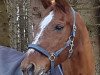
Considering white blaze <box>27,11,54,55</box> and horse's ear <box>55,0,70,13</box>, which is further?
horse's ear <box>55,0,70,13</box>

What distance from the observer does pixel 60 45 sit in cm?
311

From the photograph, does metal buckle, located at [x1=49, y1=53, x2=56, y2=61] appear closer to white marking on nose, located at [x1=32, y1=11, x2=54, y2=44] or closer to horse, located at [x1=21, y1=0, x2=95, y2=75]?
horse, located at [x1=21, y1=0, x2=95, y2=75]

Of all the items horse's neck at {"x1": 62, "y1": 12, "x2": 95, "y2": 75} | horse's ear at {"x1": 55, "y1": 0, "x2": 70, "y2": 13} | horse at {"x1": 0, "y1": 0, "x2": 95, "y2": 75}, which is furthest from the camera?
horse's neck at {"x1": 62, "y1": 12, "x2": 95, "y2": 75}

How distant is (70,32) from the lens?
3162 mm

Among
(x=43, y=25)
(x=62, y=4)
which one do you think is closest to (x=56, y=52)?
(x=43, y=25)

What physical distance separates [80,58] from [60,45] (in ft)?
0.84

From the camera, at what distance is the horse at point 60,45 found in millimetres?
2971

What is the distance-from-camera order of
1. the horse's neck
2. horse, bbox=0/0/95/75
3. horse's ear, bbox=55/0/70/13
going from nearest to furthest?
1. horse, bbox=0/0/95/75
2. horse's ear, bbox=55/0/70/13
3. the horse's neck

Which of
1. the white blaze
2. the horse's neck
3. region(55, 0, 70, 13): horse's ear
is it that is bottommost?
the horse's neck

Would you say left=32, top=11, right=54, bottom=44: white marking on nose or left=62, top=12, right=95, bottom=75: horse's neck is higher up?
left=32, top=11, right=54, bottom=44: white marking on nose

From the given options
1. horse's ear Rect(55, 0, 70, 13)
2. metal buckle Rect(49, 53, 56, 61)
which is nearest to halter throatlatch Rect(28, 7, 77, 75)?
metal buckle Rect(49, 53, 56, 61)

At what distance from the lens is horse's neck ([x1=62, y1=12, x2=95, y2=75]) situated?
3.24m

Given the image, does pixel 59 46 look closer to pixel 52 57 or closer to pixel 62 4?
pixel 52 57

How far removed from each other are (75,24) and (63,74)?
0.45 meters
